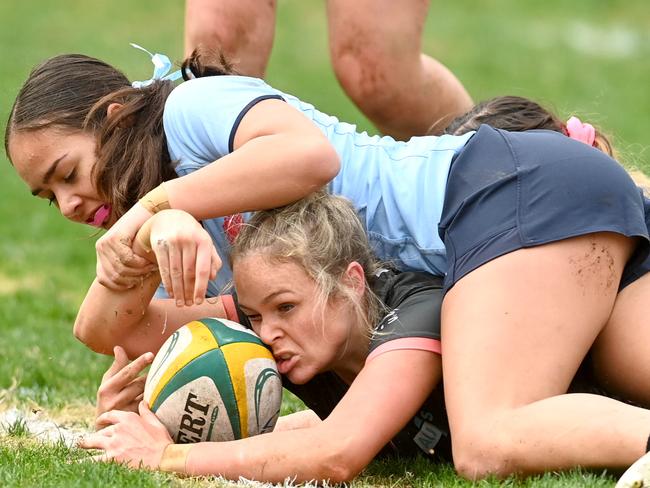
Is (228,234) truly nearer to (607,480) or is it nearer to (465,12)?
(607,480)

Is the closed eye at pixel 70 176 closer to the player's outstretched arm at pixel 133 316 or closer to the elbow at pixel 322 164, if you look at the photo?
the player's outstretched arm at pixel 133 316

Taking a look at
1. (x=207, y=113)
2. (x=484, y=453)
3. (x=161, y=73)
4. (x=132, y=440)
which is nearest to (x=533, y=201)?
(x=484, y=453)

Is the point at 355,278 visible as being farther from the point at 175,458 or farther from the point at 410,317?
the point at 175,458

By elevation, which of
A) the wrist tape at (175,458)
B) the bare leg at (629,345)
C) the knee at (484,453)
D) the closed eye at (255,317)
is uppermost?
the bare leg at (629,345)

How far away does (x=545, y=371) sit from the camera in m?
3.98

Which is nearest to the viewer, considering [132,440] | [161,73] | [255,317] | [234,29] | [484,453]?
[484,453]

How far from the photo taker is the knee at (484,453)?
12.7 ft

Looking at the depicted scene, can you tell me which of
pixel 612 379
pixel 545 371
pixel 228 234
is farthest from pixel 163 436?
pixel 612 379

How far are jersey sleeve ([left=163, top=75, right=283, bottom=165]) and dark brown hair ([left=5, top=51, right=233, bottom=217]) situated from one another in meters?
0.11

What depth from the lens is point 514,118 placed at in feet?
16.9

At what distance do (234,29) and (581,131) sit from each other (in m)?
1.65

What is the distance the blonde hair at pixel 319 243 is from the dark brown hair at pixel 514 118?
91 centimetres

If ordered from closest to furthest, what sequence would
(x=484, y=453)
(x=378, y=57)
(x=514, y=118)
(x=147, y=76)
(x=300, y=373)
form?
(x=484, y=453) → (x=300, y=373) → (x=514, y=118) → (x=378, y=57) → (x=147, y=76)

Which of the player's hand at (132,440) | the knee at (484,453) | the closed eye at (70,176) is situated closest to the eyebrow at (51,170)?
the closed eye at (70,176)
